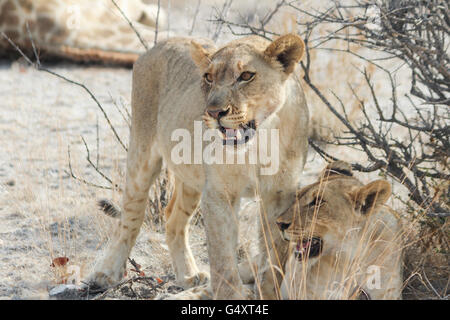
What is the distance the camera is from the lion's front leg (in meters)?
3.25

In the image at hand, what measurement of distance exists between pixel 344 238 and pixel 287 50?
947mm

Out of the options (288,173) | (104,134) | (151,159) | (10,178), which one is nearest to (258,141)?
(288,173)

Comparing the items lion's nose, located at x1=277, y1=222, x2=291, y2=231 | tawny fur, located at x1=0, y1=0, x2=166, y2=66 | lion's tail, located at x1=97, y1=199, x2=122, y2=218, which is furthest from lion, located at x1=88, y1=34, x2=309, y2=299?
tawny fur, located at x1=0, y1=0, x2=166, y2=66

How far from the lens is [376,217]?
3340mm

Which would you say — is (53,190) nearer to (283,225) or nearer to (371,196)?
(283,225)

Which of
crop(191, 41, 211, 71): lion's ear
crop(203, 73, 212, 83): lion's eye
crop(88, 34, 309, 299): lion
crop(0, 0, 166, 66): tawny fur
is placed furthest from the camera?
crop(0, 0, 166, 66): tawny fur

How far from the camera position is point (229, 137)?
122 inches

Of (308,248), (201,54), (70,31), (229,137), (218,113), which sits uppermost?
(70,31)

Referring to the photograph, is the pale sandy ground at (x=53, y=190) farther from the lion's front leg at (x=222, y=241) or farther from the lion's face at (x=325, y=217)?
the lion's face at (x=325, y=217)

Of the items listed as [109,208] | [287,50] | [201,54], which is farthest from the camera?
[109,208]

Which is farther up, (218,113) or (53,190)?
(218,113)

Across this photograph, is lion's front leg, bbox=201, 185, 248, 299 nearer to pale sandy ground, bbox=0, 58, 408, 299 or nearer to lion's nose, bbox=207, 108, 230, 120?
lion's nose, bbox=207, 108, 230, 120

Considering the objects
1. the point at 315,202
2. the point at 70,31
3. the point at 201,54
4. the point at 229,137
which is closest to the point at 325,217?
the point at 315,202

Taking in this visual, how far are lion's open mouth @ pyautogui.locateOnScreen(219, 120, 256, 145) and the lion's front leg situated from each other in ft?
1.06
